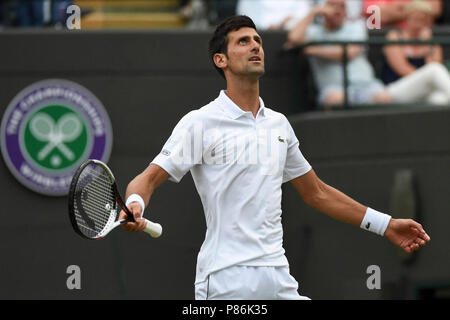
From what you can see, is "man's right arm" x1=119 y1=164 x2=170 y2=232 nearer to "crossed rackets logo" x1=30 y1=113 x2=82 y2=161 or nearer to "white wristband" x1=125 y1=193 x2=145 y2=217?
"white wristband" x1=125 y1=193 x2=145 y2=217

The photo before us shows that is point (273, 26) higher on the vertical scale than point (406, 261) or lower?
higher

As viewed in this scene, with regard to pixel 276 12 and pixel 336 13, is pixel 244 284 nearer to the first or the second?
pixel 336 13

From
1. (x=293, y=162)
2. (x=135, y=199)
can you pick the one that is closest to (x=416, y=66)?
(x=293, y=162)

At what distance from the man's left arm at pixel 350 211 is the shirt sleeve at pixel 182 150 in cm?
64

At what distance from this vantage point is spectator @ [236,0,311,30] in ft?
30.0

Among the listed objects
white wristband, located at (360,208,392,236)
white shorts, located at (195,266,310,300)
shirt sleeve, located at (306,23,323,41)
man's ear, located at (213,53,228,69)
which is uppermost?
shirt sleeve, located at (306,23,323,41)

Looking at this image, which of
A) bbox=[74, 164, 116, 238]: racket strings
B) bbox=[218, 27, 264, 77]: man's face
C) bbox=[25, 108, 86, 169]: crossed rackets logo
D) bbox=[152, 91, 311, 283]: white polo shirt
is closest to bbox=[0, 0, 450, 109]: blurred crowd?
bbox=[25, 108, 86, 169]: crossed rackets logo

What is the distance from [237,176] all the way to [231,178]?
0.03 meters

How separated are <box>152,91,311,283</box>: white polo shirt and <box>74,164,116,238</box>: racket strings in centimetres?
27

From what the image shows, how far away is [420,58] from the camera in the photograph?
8891 millimetres
